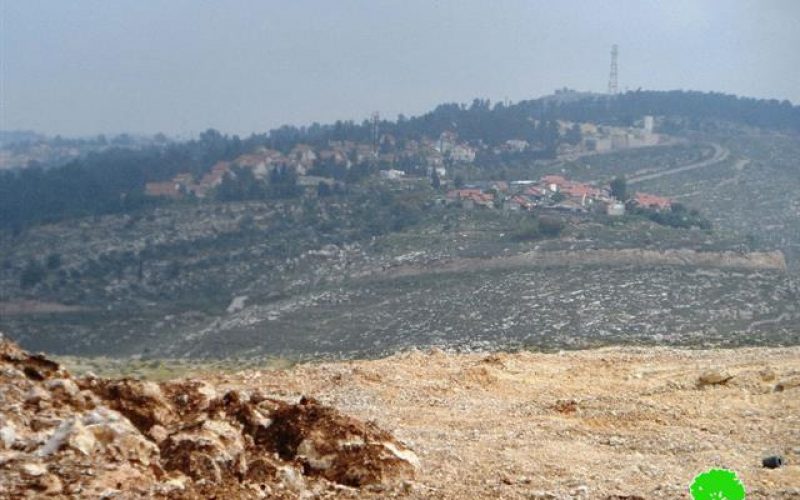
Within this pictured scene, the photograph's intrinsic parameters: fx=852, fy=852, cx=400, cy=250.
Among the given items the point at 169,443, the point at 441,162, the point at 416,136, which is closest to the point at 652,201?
the point at 441,162

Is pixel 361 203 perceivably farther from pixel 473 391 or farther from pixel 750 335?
pixel 473 391

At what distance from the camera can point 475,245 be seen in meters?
41.5

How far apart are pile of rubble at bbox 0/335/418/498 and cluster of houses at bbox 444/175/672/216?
43.1 metres

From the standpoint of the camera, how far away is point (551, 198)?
5338 cm

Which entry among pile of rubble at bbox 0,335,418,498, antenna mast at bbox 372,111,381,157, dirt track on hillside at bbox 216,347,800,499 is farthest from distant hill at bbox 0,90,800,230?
pile of rubble at bbox 0,335,418,498

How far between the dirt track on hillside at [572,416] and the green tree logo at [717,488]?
40cm

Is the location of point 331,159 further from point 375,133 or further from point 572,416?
point 572,416

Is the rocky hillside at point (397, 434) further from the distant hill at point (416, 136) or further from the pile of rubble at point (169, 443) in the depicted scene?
the distant hill at point (416, 136)

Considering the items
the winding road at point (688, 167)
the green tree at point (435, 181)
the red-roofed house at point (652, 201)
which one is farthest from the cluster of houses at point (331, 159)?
the red-roofed house at point (652, 201)

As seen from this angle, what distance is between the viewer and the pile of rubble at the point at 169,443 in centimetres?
504

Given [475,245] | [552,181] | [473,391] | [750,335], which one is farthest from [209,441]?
[552,181]

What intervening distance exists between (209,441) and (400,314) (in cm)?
2495

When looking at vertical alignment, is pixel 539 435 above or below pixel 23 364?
below

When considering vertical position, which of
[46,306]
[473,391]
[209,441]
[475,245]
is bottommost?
[46,306]
